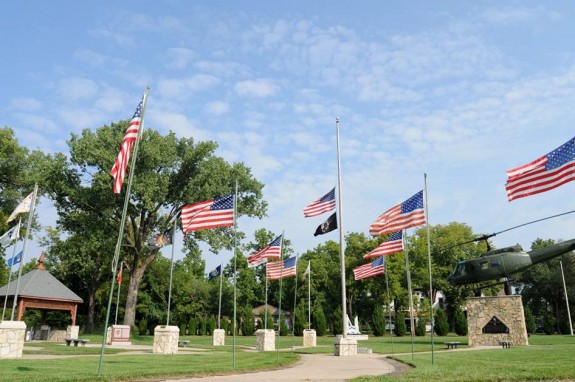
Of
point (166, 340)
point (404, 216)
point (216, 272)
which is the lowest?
point (166, 340)

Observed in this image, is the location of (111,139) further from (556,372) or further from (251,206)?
(556,372)

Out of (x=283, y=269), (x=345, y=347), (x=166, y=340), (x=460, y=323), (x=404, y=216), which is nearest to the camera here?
(x=404, y=216)

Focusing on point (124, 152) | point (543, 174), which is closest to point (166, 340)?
point (124, 152)

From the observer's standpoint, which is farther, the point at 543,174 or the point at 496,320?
the point at 496,320

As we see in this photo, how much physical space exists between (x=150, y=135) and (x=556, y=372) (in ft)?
105

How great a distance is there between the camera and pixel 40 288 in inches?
1339

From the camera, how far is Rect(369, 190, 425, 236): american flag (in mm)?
19250

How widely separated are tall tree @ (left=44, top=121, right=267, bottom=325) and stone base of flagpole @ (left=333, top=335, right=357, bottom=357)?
56.0ft

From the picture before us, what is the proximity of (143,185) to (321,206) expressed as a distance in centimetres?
1659

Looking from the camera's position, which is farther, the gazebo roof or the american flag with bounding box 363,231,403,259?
the gazebo roof

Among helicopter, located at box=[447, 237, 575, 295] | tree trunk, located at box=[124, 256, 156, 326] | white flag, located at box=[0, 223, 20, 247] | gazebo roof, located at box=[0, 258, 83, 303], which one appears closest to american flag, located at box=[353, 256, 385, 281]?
helicopter, located at box=[447, 237, 575, 295]

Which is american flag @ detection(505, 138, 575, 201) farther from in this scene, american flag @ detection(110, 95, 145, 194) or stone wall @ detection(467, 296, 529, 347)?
stone wall @ detection(467, 296, 529, 347)

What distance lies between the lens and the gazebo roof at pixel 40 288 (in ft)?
107

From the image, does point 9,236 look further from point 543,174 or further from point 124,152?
point 543,174
